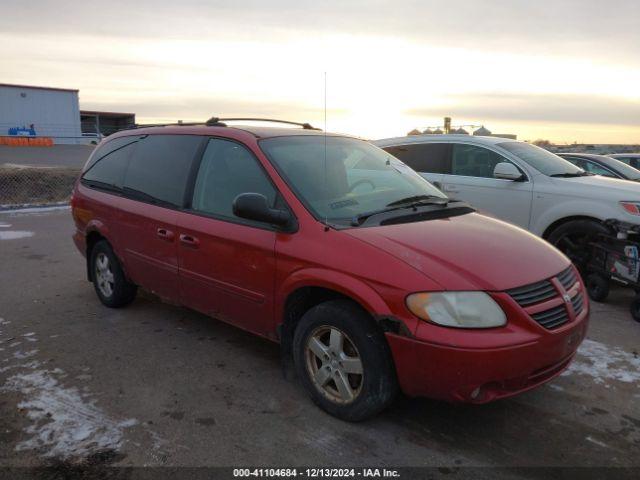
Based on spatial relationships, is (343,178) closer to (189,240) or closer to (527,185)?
(189,240)

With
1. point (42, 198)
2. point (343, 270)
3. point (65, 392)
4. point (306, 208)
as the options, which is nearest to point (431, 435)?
point (343, 270)

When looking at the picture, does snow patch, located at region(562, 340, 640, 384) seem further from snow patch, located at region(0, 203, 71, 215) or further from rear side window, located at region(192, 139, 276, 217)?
snow patch, located at region(0, 203, 71, 215)

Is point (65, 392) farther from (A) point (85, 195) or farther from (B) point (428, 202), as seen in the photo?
(B) point (428, 202)

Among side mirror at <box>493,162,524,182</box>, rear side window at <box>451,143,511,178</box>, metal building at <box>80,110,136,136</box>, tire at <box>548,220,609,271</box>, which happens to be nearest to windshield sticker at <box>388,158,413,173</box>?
side mirror at <box>493,162,524,182</box>

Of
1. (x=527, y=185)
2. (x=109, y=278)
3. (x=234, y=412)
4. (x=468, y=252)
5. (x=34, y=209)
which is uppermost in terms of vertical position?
(x=527, y=185)

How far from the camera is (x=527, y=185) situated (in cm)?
654

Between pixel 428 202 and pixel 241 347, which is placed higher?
pixel 428 202

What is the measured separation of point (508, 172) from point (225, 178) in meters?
3.97

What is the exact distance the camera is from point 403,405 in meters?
3.43

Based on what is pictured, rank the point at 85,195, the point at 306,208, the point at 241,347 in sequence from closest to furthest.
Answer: the point at 306,208, the point at 241,347, the point at 85,195

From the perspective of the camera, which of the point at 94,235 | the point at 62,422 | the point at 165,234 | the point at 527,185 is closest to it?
the point at 62,422

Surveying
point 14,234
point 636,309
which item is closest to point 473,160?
point 636,309

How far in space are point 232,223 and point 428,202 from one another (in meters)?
1.42

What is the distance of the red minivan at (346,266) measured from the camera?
9.15 ft
